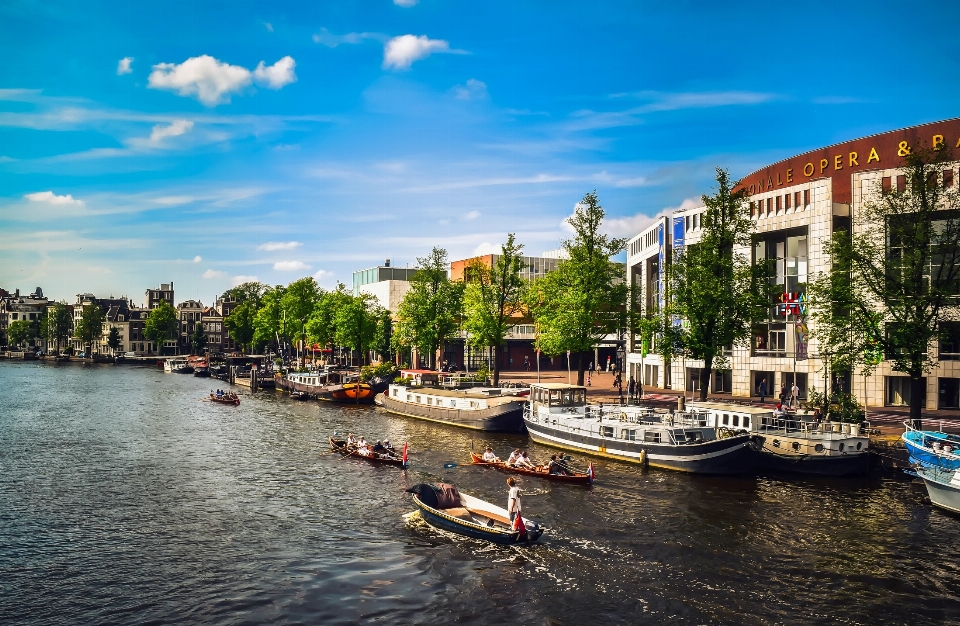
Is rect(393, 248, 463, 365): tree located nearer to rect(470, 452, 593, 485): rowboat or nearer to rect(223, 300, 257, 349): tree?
rect(470, 452, 593, 485): rowboat

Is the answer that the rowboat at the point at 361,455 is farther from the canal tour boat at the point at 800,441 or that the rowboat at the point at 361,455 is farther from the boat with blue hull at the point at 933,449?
the boat with blue hull at the point at 933,449

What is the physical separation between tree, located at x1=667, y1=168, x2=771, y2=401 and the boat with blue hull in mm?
17683

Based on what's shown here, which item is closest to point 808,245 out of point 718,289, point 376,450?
point 718,289

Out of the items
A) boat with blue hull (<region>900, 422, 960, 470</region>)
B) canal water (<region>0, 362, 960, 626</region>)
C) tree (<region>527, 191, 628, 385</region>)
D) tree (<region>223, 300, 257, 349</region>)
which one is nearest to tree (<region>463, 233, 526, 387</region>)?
tree (<region>527, 191, 628, 385</region>)

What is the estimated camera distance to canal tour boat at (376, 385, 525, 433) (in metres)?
62.8

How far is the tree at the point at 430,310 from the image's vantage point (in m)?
96.7

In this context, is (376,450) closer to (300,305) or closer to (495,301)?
(495,301)

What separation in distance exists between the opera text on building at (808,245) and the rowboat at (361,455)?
97.0 feet

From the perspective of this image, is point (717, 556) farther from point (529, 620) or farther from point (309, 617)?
point (309, 617)

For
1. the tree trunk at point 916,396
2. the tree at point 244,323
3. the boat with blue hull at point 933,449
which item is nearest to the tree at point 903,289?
the tree trunk at point 916,396

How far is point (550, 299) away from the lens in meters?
76.1

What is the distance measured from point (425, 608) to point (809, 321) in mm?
53796

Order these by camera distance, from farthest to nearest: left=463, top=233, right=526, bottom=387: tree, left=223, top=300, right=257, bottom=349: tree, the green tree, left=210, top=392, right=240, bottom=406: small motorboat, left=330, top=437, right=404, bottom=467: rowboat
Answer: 1. left=223, top=300, right=257, bottom=349: tree
2. the green tree
3. left=210, top=392, right=240, bottom=406: small motorboat
4. left=463, top=233, right=526, bottom=387: tree
5. left=330, top=437, right=404, bottom=467: rowboat

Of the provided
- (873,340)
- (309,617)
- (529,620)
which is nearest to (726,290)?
(873,340)
